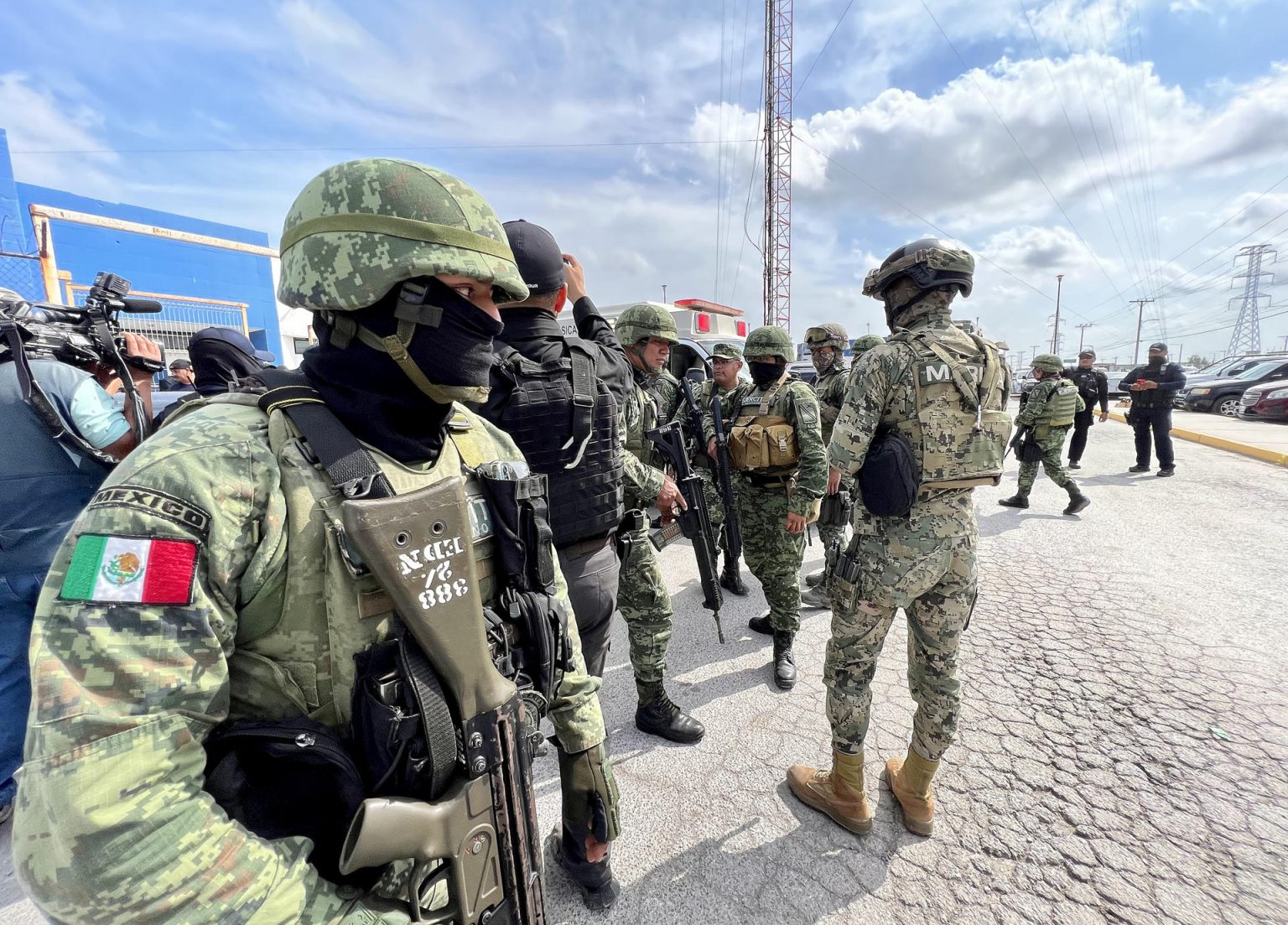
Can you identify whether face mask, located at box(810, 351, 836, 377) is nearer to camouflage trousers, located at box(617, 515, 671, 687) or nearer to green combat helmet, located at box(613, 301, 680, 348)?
green combat helmet, located at box(613, 301, 680, 348)

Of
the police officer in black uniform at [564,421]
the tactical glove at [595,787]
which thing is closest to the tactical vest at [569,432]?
the police officer in black uniform at [564,421]

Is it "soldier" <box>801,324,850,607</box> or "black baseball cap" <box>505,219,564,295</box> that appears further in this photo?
"soldier" <box>801,324,850,607</box>

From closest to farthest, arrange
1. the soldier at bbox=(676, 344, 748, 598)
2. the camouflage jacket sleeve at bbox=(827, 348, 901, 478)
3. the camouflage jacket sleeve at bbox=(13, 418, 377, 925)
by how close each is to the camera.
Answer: the camouflage jacket sleeve at bbox=(13, 418, 377, 925), the camouflage jacket sleeve at bbox=(827, 348, 901, 478), the soldier at bbox=(676, 344, 748, 598)

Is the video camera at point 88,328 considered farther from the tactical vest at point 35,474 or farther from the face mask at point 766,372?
the face mask at point 766,372

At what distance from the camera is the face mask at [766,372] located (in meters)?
3.68

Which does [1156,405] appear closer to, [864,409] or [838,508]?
[838,508]

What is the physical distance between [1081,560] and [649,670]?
170 inches

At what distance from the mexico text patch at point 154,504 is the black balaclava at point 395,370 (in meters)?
0.31

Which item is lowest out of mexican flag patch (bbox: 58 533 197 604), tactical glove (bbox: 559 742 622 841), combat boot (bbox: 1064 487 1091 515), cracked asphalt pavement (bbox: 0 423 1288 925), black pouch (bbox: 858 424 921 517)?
cracked asphalt pavement (bbox: 0 423 1288 925)

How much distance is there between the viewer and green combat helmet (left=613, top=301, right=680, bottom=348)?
3295 millimetres

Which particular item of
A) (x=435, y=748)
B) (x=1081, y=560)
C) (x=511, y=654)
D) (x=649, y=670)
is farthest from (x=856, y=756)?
(x=1081, y=560)

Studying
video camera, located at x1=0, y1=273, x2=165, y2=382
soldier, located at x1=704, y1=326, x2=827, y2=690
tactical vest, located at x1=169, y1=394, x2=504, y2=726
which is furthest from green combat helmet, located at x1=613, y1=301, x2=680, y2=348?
tactical vest, located at x1=169, y1=394, x2=504, y2=726

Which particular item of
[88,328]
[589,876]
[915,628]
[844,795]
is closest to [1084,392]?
[915,628]

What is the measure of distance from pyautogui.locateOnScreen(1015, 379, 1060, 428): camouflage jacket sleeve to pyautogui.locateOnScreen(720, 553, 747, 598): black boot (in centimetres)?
426
